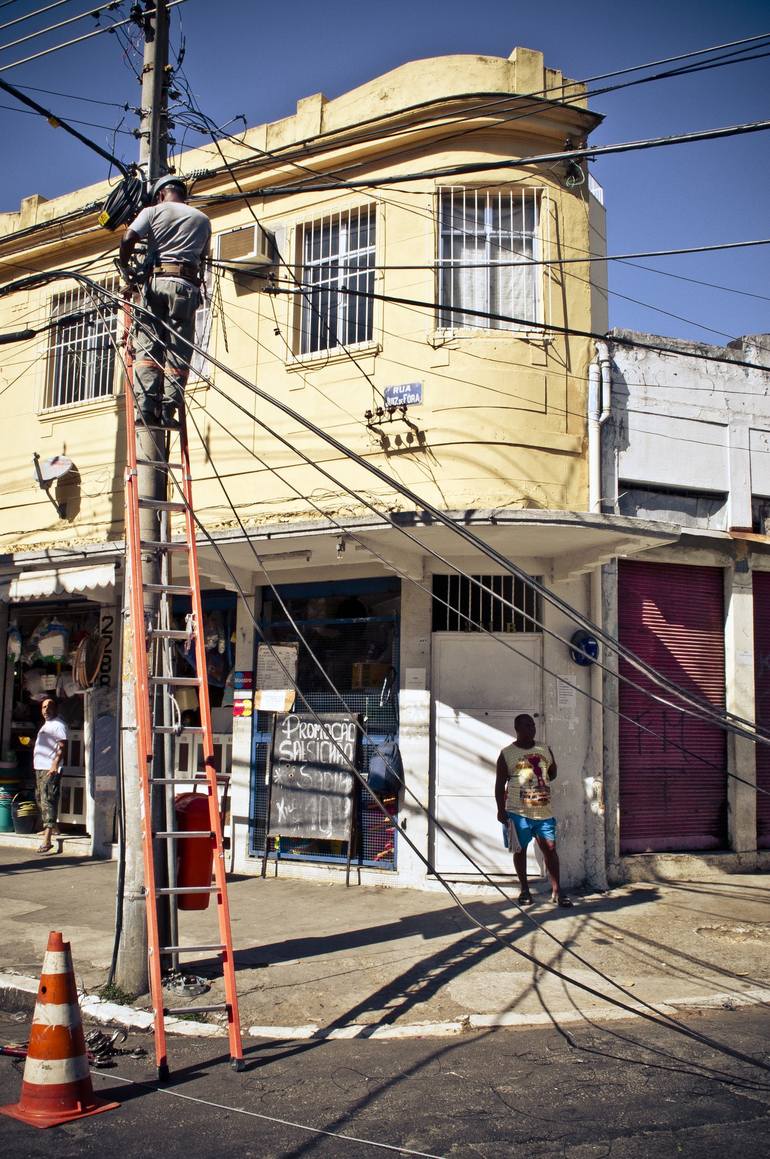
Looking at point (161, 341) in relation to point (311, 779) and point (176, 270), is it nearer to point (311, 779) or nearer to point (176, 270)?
point (176, 270)

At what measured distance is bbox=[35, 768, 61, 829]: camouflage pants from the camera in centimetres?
1284

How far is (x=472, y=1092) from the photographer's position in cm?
497

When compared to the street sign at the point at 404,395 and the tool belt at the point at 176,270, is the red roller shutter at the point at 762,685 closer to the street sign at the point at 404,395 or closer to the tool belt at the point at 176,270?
the street sign at the point at 404,395

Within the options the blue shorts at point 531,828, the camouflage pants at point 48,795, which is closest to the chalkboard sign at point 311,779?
the blue shorts at point 531,828

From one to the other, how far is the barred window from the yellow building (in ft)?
5.80

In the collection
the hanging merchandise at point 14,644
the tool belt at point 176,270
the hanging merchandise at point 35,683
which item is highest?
the tool belt at point 176,270

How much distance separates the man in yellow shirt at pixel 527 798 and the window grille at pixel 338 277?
15.9 feet

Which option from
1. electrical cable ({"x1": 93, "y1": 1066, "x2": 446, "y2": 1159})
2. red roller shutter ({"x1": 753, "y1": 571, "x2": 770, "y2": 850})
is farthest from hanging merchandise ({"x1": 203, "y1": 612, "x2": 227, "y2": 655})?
electrical cable ({"x1": 93, "y1": 1066, "x2": 446, "y2": 1159})

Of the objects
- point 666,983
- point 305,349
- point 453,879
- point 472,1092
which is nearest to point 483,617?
point 453,879

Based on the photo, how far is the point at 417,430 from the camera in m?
10.6

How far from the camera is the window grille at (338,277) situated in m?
11.5

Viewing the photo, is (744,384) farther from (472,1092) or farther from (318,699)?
(472,1092)

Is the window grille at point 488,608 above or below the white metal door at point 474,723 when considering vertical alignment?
above

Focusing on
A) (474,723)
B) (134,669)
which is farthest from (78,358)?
(134,669)
